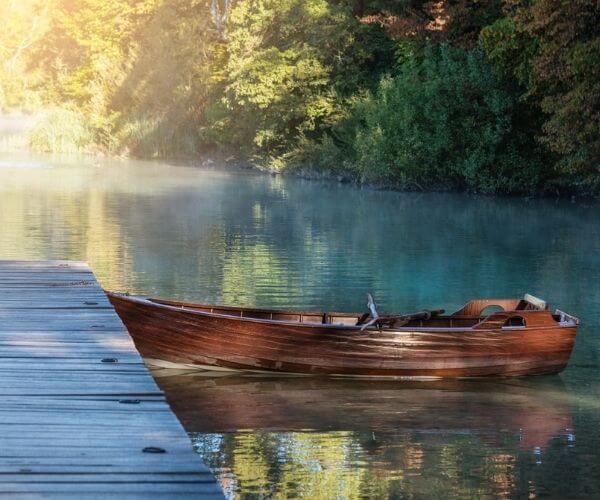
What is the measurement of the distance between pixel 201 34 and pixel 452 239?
113ft

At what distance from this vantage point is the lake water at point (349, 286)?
9.33 m

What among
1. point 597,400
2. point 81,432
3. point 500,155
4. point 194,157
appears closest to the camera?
point 81,432

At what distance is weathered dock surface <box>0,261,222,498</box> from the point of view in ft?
17.9

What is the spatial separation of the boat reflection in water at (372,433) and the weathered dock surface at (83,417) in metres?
1.33

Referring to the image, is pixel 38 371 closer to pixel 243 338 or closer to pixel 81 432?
pixel 81 432

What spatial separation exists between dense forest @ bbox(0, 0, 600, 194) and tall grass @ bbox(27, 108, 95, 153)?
9 centimetres

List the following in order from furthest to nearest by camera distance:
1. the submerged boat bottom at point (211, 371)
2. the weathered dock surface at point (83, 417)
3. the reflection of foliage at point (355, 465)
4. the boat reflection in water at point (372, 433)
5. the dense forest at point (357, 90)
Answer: the dense forest at point (357, 90)
the submerged boat bottom at point (211, 371)
the boat reflection in water at point (372, 433)
the reflection of foliage at point (355, 465)
the weathered dock surface at point (83, 417)

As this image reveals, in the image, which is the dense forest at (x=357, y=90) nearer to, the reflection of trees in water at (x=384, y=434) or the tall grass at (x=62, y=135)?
the tall grass at (x=62, y=135)

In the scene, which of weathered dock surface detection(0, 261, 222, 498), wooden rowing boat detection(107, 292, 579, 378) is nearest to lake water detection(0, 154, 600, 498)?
wooden rowing boat detection(107, 292, 579, 378)

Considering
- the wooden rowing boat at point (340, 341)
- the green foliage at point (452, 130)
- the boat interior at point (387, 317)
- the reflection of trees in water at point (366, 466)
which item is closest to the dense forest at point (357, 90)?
the green foliage at point (452, 130)

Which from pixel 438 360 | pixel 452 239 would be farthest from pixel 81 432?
pixel 452 239

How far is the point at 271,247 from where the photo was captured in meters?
24.3

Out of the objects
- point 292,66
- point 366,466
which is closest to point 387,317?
point 366,466

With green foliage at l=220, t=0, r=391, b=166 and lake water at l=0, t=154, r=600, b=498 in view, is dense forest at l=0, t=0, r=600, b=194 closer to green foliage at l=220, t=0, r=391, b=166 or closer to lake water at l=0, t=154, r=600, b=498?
green foliage at l=220, t=0, r=391, b=166
